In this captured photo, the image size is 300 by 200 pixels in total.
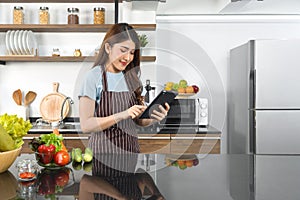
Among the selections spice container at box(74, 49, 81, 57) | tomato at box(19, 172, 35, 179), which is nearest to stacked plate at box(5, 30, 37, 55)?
spice container at box(74, 49, 81, 57)

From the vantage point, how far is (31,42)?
354 centimetres

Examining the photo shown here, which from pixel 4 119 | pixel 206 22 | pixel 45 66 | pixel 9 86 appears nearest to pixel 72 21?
pixel 45 66

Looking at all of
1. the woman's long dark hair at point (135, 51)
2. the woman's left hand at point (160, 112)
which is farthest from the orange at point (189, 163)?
the woman's long dark hair at point (135, 51)

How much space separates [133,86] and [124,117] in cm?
30

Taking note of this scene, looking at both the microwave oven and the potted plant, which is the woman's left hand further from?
the potted plant

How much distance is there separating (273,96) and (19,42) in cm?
210

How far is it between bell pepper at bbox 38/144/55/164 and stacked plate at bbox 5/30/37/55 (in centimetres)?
207

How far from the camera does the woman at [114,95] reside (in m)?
2.04

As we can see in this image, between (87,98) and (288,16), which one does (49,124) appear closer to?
(87,98)

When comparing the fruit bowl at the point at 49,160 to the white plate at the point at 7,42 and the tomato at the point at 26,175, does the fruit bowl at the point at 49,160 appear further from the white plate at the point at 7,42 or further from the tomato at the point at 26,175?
the white plate at the point at 7,42

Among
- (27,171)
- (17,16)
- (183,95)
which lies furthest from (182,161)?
(17,16)

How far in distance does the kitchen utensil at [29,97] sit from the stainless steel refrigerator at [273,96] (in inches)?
73.1

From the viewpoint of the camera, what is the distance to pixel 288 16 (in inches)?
149

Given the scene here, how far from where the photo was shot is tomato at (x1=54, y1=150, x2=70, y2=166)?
162 cm
